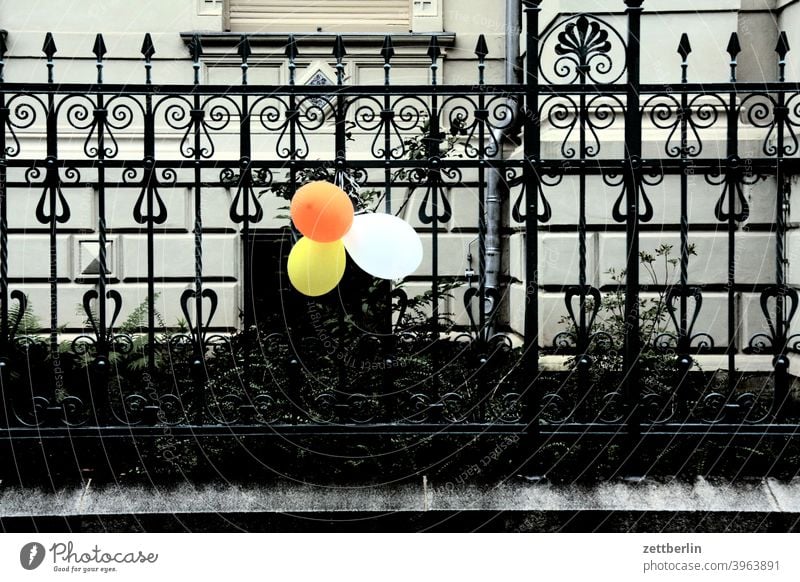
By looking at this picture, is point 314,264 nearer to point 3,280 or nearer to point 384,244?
point 384,244

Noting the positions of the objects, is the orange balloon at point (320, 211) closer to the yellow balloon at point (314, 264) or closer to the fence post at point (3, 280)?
the yellow balloon at point (314, 264)

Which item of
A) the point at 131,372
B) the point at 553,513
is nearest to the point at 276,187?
the point at 131,372

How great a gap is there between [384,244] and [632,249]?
998 millimetres

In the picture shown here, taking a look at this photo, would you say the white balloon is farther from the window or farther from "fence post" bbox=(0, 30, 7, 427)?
the window

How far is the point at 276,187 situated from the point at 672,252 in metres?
3.29

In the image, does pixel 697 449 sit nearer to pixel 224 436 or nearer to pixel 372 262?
pixel 372 262

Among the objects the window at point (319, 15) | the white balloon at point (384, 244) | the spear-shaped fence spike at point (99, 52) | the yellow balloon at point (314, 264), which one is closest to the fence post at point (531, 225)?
the white balloon at point (384, 244)

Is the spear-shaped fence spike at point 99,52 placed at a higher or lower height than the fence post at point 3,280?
higher

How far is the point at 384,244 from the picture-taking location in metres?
3.07

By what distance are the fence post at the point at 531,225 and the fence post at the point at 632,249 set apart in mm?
361

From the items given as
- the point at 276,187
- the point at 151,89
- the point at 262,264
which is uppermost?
the point at 151,89

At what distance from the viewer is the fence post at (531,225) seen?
129 inches

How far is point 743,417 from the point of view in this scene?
3.35 meters

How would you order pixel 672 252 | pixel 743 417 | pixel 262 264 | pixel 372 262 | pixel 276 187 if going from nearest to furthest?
pixel 372 262 → pixel 743 417 → pixel 276 187 → pixel 672 252 → pixel 262 264
